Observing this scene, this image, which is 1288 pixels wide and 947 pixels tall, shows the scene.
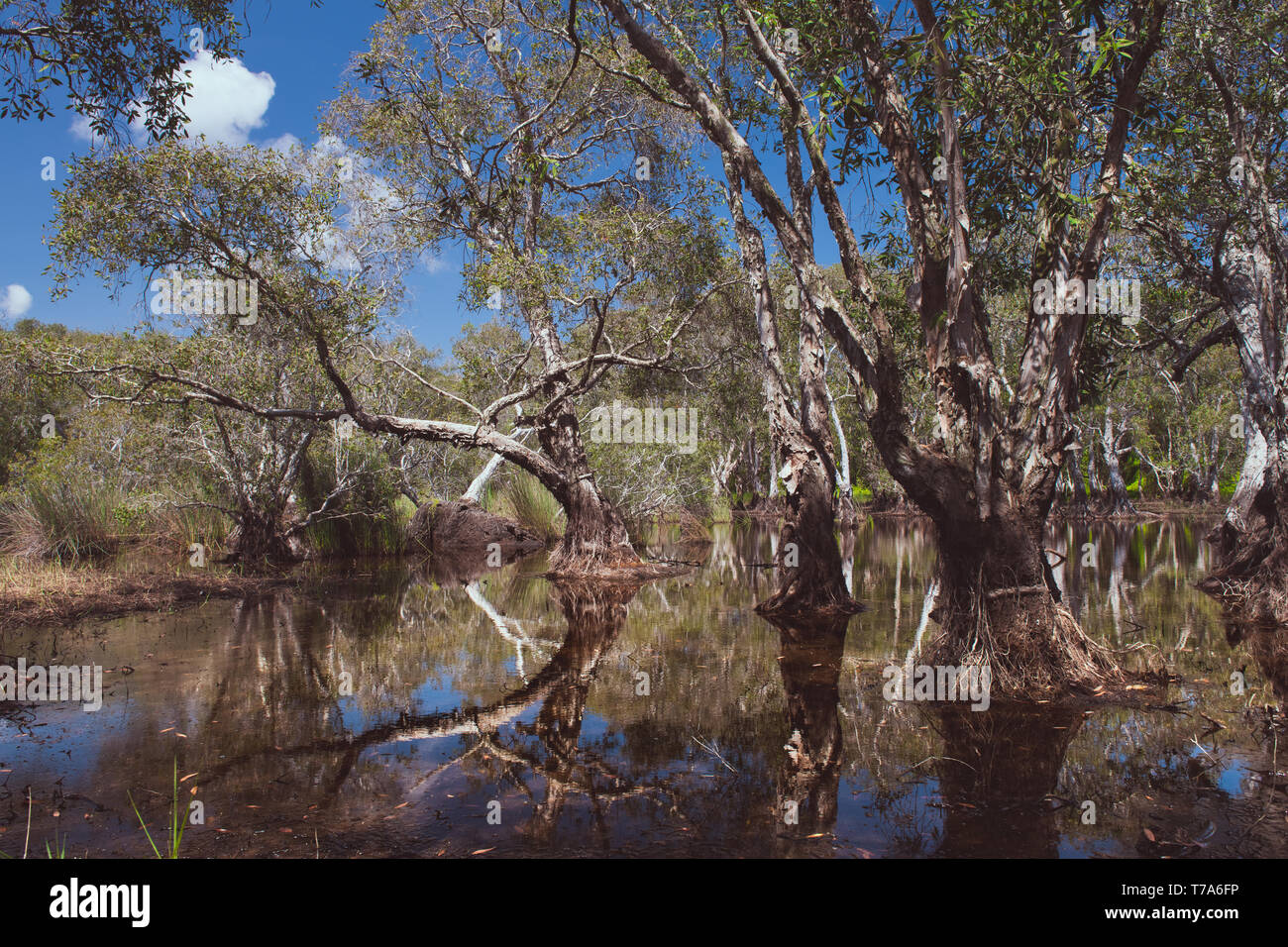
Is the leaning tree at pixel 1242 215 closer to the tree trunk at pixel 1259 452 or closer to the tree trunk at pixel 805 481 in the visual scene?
the tree trunk at pixel 1259 452

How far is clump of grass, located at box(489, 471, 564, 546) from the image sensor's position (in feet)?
72.4

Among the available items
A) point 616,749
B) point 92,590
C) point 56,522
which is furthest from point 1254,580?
point 56,522

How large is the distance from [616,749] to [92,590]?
9343mm

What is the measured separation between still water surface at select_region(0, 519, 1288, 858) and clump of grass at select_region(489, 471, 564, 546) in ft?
40.3

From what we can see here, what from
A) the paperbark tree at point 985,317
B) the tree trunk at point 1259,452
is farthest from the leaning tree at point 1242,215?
the paperbark tree at point 985,317

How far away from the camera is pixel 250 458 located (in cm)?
1566

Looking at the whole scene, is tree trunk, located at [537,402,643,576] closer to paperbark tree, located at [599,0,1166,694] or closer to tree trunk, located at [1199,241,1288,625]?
paperbark tree, located at [599,0,1166,694]

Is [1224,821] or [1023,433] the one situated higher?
[1023,433]

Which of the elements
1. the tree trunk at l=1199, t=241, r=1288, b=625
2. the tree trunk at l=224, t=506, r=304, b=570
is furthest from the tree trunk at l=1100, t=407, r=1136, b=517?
the tree trunk at l=224, t=506, r=304, b=570

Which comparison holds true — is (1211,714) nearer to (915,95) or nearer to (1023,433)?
(1023,433)

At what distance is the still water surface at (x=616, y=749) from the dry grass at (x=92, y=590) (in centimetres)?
73
